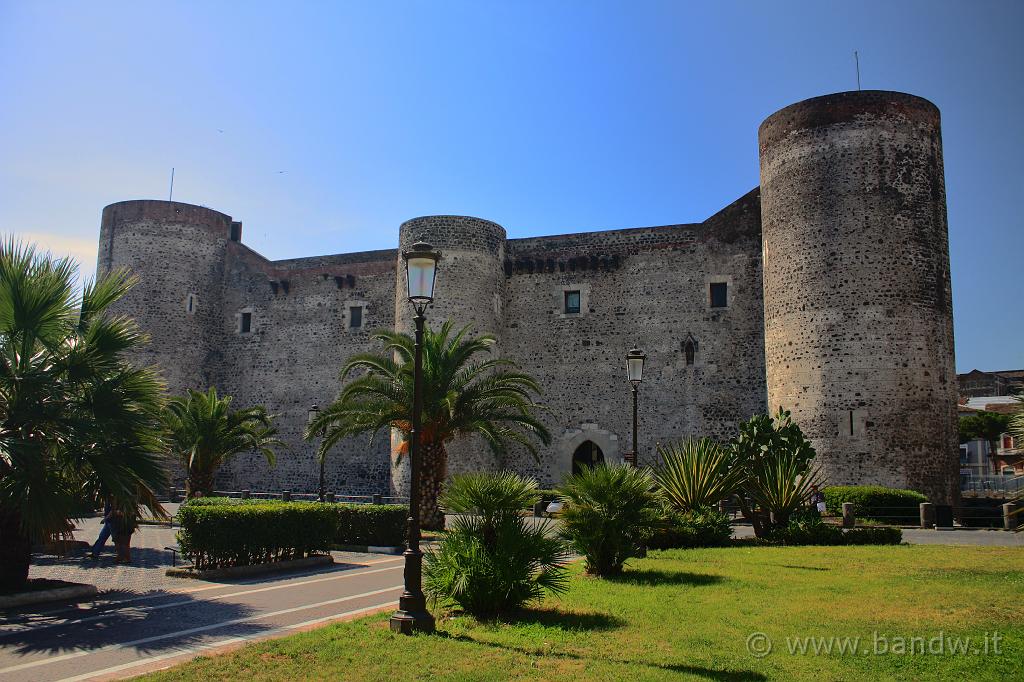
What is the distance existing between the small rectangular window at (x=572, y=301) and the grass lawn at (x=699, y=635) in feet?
58.9

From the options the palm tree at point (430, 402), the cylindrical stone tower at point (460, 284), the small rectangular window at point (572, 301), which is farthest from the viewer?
the small rectangular window at point (572, 301)

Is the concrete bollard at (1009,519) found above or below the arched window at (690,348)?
below

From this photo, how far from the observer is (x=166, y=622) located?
28.4ft

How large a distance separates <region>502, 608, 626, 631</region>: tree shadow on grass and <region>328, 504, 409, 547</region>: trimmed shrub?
7.80 meters

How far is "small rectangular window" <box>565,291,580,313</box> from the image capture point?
2875cm

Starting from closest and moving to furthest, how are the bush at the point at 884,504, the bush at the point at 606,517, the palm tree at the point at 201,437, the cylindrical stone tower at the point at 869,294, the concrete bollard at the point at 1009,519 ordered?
the bush at the point at 606,517
the concrete bollard at the point at 1009,519
the bush at the point at 884,504
the cylindrical stone tower at the point at 869,294
the palm tree at the point at 201,437

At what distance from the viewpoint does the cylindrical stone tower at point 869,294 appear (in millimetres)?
20484

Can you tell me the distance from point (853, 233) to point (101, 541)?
18.2m

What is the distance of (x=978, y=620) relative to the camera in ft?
26.0

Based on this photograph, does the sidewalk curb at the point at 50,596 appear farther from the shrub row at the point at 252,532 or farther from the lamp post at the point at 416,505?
the lamp post at the point at 416,505

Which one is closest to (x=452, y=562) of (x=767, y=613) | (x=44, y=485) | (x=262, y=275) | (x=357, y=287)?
(x=767, y=613)

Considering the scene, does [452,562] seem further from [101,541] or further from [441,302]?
[441,302]

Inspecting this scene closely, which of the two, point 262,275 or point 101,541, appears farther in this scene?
point 262,275

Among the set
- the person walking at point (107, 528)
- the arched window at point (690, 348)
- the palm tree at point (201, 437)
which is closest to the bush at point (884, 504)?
the arched window at point (690, 348)
